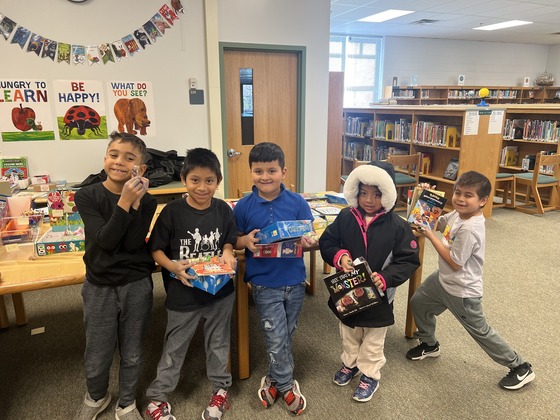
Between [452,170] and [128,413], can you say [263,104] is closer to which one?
[452,170]

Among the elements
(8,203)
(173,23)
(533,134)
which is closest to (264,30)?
(173,23)

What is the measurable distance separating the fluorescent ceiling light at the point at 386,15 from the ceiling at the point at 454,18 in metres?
0.16

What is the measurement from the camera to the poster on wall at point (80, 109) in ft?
11.3

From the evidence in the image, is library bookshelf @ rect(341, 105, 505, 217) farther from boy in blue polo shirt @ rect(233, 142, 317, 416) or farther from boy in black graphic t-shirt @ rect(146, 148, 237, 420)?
boy in black graphic t-shirt @ rect(146, 148, 237, 420)

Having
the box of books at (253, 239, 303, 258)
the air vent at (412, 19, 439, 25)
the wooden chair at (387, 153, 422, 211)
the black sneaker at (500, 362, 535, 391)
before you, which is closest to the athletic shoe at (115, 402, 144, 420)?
the box of books at (253, 239, 303, 258)

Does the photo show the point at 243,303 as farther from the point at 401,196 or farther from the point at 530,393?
the point at 401,196

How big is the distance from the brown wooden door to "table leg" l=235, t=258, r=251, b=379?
2458 mm

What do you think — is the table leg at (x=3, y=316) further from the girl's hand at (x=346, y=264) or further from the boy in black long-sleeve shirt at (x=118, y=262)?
the girl's hand at (x=346, y=264)

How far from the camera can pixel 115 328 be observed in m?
1.64

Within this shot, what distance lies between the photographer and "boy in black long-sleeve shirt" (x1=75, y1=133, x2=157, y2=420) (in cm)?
148

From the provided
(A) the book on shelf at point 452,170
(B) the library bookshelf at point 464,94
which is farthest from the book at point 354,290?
(B) the library bookshelf at point 464,94

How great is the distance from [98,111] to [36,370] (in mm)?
2305

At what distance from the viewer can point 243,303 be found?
195cm

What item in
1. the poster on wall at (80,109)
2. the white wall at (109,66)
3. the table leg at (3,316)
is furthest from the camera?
the poster on wall at (80,109)
